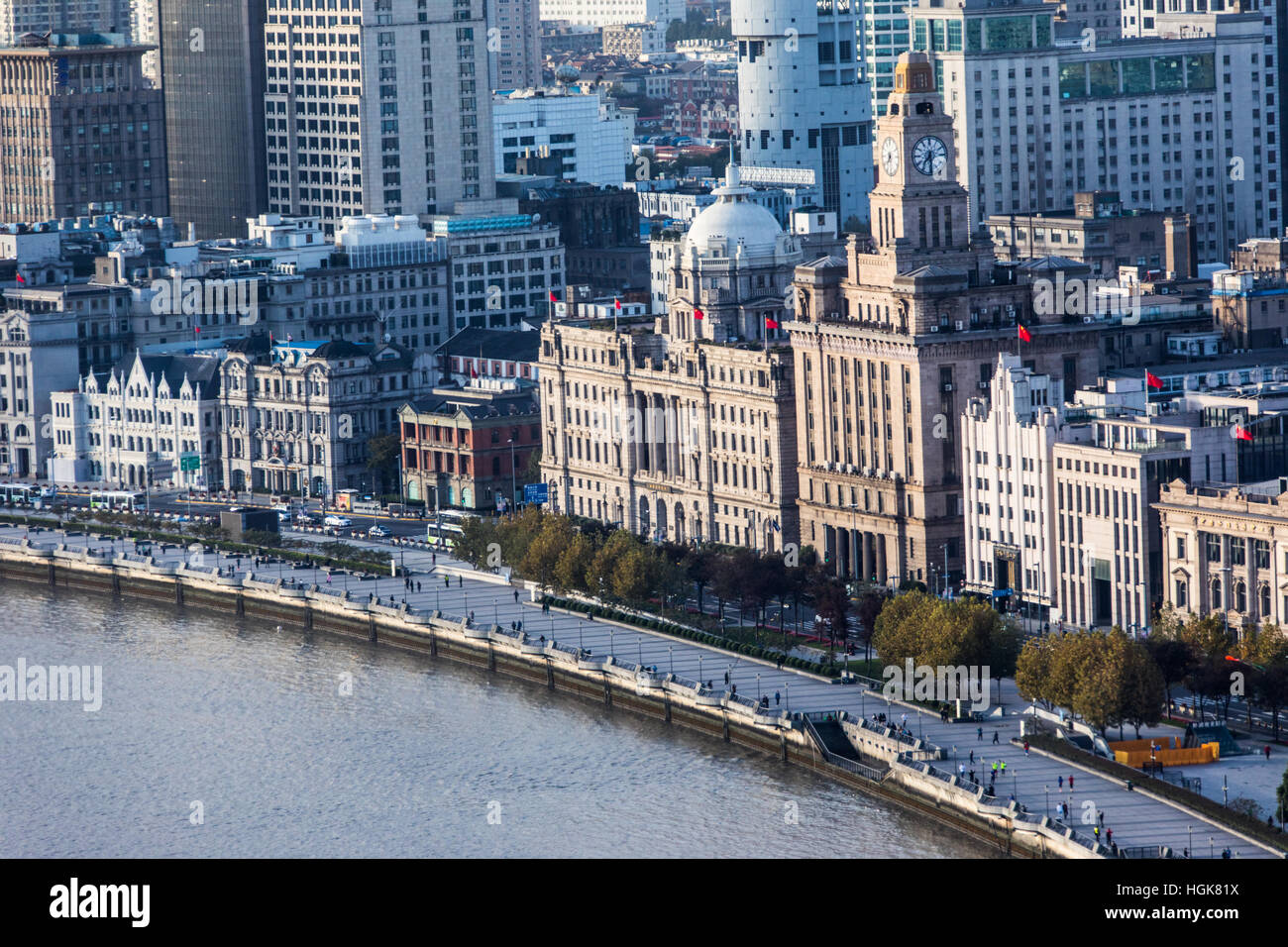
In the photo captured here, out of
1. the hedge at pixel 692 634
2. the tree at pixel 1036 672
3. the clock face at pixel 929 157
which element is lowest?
the hedge at pixel 692 634

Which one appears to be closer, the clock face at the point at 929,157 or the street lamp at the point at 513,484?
the clock face at the point at 929,157

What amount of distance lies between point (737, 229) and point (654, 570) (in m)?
32.4

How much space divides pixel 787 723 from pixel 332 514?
7117cm

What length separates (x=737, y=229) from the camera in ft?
588

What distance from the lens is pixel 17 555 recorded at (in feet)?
625

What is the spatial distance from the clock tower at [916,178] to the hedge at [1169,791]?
152 ft

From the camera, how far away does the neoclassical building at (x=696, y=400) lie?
6693 inches

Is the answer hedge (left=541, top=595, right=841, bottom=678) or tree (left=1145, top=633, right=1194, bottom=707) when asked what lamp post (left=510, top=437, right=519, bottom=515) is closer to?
hedge (left=541, top=595, right=841, bottom=678)

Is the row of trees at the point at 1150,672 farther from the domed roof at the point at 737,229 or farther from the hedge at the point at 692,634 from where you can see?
the domed roof at the point at 737,229

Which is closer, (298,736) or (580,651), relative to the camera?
(298,736)

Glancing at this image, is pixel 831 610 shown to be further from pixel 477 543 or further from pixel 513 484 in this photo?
pixel 513 484

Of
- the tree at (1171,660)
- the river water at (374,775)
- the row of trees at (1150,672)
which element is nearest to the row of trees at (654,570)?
the river water at (374,775)
